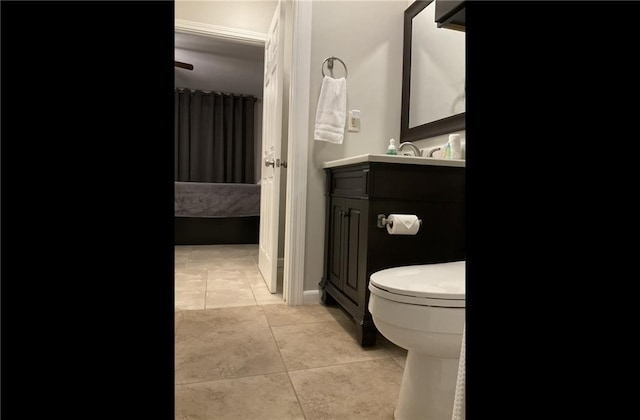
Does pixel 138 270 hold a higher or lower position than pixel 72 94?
lower

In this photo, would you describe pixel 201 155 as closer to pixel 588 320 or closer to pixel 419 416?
pixel 419 416

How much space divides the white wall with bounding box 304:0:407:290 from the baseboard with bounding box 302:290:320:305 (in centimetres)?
3

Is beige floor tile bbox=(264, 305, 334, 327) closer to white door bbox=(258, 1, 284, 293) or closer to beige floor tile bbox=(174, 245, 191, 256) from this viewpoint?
white door bbox=(258, 1, 284, 293)

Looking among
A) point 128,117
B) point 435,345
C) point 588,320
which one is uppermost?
point 128,117

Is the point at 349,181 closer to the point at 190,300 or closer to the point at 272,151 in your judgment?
the point at 272,151

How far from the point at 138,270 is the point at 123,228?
35 mm

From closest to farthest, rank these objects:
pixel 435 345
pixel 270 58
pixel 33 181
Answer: pixel 33 181
pixel 435 345
pixel 270 58

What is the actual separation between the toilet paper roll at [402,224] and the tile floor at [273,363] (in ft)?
1.72

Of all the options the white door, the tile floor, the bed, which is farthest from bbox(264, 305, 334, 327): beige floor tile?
the bed

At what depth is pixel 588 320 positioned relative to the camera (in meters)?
0.30

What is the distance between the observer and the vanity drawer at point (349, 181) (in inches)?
65.8

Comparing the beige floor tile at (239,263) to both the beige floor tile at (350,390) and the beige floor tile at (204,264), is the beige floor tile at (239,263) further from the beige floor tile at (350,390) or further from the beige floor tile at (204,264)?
the beige floor tile at (350,390)

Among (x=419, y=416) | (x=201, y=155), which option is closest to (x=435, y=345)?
(x=419, y=416)

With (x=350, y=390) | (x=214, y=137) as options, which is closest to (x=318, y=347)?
(x=350, y=390)
